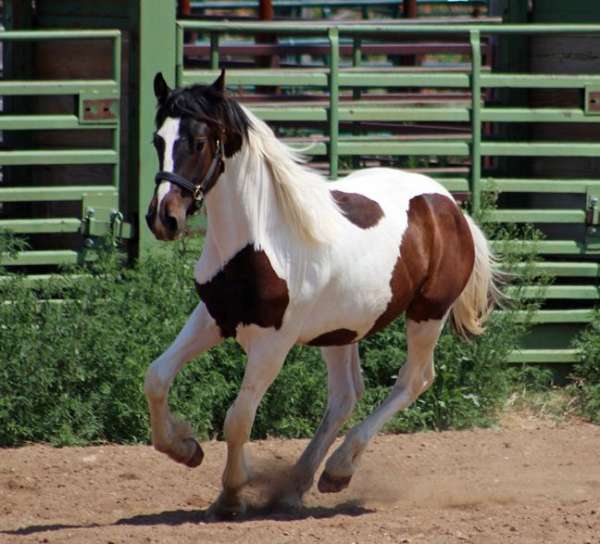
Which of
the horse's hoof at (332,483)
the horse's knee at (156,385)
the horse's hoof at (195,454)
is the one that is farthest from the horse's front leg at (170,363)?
the horse's hoof at (332,483)

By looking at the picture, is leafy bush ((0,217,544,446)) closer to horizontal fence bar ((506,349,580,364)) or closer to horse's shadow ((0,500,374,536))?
horizontal fence bar ((506,349,580,364))

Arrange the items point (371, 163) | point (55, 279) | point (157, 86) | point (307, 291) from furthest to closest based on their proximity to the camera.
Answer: point (371, 163)
point (55, 279)
point (307, 291)
point (157, 86)

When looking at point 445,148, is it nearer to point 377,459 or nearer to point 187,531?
point 377,459

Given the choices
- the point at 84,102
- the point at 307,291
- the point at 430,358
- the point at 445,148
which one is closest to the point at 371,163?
the point at 445,148

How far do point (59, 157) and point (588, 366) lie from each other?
3.50 m

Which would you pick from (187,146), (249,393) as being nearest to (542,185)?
Answer: (249,393)

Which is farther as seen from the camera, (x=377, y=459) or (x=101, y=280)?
(x=101, y=280)

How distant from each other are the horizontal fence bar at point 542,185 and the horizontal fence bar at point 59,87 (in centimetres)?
241

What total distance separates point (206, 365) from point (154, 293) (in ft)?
1.65

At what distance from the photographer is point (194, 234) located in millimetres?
8391

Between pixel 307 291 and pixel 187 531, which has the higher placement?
pixel 307 291

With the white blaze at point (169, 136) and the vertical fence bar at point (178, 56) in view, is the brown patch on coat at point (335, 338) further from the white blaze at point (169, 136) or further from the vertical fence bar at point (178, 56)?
the vertical fence bar at point (178, 56)

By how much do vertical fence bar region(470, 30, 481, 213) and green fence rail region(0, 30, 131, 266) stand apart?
2174 mm

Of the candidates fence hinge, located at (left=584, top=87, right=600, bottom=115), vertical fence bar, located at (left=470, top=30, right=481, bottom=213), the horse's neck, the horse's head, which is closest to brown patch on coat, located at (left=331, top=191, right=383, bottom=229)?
the horse's neck
